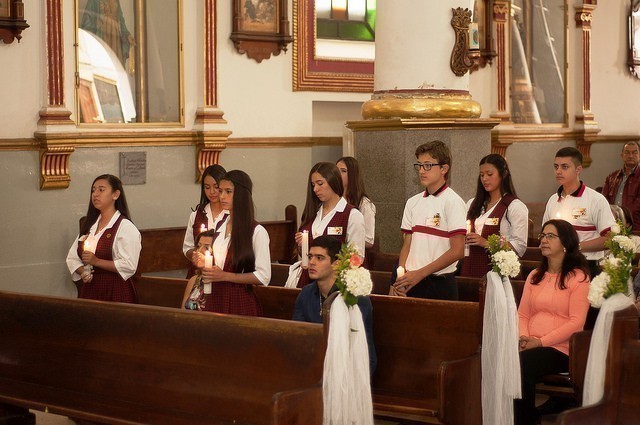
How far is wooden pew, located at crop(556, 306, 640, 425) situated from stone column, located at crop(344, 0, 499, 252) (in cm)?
390

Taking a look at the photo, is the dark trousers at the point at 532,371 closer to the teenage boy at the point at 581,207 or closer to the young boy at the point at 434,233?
the young boy at the point at 434,233

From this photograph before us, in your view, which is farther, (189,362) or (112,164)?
(112,164)

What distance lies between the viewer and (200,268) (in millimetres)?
6203

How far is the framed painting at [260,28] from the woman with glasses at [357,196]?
293cm

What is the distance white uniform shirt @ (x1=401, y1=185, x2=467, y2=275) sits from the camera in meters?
6.37

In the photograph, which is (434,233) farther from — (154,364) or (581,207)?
(154,364)

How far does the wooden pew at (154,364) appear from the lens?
522 centimetres

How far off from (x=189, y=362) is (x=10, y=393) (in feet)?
4.34

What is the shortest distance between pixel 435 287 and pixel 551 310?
2.26ft

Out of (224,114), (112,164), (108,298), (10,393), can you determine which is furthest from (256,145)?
(10,393)

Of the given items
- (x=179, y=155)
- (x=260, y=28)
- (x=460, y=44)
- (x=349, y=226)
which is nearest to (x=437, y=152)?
(x=349, y=226)

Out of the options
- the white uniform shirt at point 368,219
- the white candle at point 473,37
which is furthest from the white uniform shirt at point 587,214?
the white candle at point 473,37

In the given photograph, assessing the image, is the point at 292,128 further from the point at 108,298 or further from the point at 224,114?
the point at 108,298

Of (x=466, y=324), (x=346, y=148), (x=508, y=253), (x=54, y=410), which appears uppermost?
(x=346, y=148)
